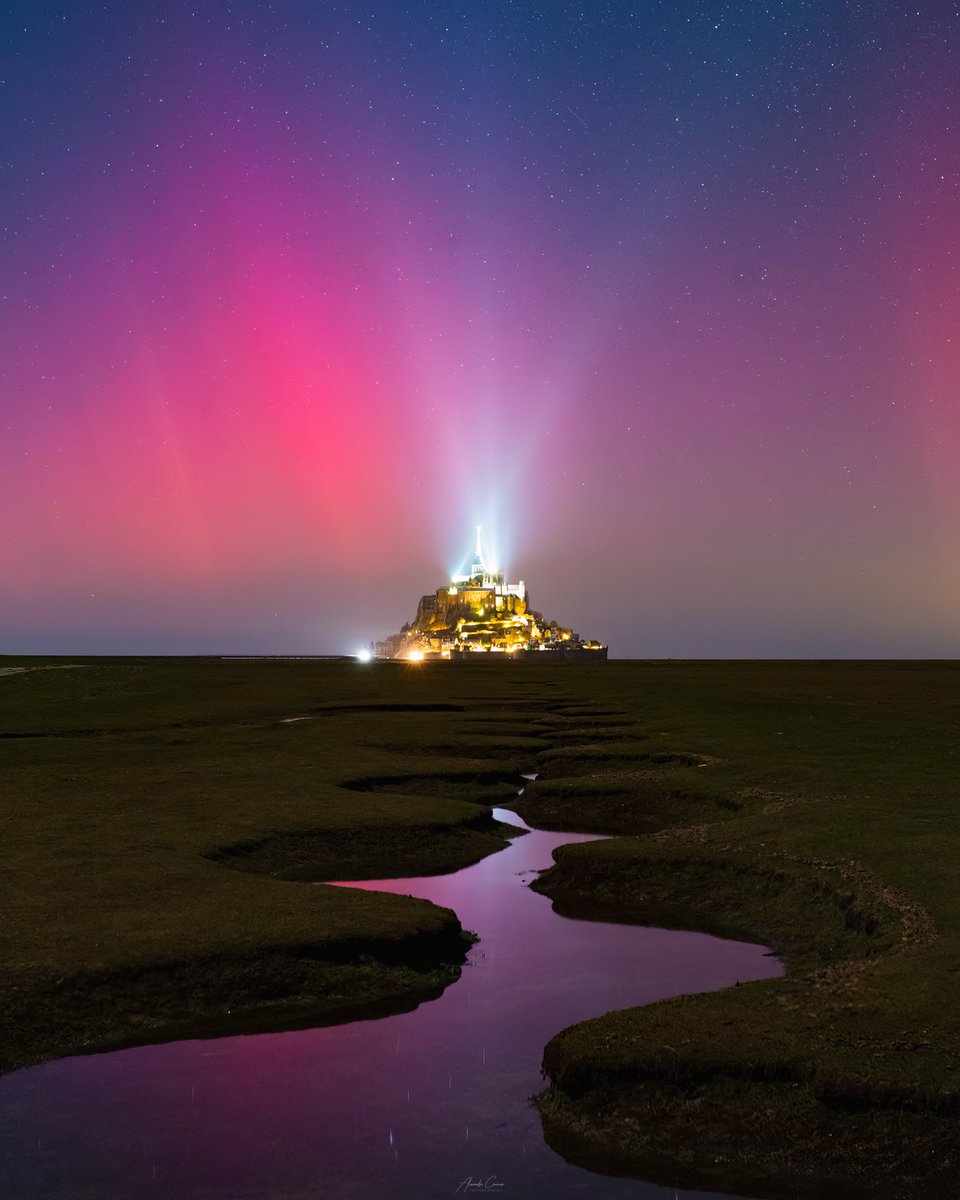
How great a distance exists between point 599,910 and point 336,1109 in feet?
25.6

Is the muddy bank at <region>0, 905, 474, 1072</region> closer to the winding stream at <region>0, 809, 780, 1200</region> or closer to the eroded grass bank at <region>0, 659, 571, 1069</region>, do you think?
the eroded grass bank at <region>0, 659, 571, 1069</region>

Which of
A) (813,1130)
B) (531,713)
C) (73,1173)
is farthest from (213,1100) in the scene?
(531,713)

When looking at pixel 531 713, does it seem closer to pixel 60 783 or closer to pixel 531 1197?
pixel 60 783

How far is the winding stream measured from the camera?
8.20 meters

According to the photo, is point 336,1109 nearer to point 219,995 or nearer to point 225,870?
point 219,995

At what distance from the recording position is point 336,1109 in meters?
9.47

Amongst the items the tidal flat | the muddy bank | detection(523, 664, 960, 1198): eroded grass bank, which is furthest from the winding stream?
detection(523, 664, 960, 1198): eroded grass bank

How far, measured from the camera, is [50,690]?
69.1 metres

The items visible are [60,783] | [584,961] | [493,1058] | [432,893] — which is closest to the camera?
[493,1058]

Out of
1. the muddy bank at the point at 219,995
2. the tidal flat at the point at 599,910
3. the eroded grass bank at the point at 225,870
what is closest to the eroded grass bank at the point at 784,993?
the tidal flat at the point at 599,910

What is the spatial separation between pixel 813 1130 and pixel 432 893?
1004cm

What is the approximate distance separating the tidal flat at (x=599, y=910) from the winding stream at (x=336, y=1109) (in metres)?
0.41

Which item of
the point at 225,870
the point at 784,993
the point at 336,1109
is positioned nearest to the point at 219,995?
the point at 336,1109

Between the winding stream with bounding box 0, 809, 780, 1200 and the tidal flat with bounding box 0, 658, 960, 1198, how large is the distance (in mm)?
415
